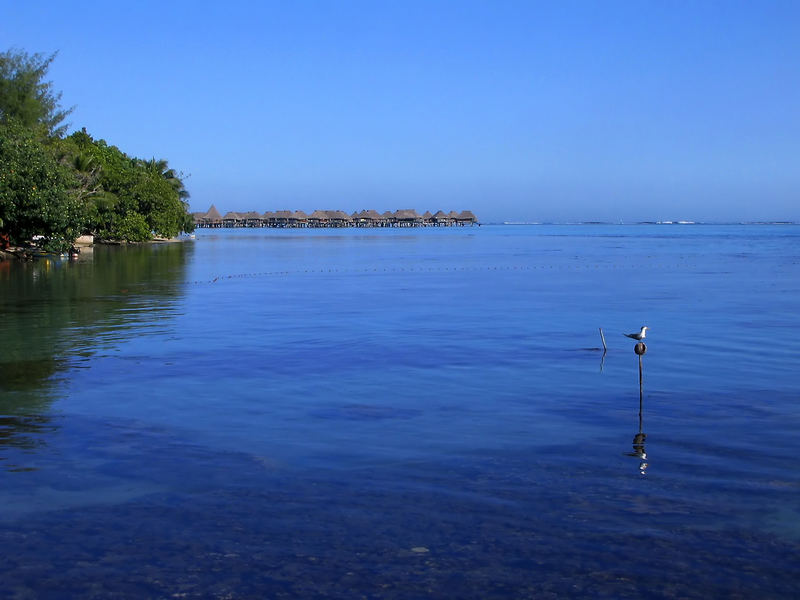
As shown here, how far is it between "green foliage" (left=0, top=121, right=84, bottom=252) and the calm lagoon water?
18587 mm

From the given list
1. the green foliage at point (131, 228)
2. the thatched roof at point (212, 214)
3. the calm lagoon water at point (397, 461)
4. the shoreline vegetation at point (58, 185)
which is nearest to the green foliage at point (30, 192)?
the shoreline vegetation at point (58, 185)

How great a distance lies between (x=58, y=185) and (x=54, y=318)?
20.0m

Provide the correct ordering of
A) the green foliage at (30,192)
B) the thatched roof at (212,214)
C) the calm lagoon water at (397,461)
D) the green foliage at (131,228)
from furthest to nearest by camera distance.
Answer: the thatched roof at (212,214)
the green foliage at (131,228)
the green foliage at (30,192)
the calm lagoon water at (397,461)

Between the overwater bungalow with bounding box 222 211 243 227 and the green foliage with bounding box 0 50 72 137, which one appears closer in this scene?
the green foliage with bounding box 0 50 72 137

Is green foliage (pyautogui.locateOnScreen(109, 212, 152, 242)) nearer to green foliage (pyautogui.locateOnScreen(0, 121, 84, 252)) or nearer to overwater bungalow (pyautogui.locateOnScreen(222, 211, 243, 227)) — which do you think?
green foliage (pyautogui.locateOnScreen(0, 121, 84, 252))

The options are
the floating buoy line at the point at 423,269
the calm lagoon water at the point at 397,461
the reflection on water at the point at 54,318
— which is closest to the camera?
the calm lagoon water at the point at 397,461

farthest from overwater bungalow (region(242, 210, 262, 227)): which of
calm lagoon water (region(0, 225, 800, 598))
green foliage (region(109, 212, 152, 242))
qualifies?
calm lagoon water (region(0, 225, 800, 598))

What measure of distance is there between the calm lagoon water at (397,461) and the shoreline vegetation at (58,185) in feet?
63.1

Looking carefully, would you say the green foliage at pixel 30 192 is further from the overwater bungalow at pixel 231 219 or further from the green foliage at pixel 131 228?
the overwater bungalow at pixel 231 219

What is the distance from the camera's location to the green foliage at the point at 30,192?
34.6 m

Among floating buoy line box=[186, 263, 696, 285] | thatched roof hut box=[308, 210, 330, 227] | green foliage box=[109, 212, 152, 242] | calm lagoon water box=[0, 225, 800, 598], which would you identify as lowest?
floating buoy line box=[186, 263, 696, 285]

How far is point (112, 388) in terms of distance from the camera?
11625 millimetres

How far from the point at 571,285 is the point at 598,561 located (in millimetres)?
26120

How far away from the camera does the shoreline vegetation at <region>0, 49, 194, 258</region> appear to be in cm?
3547
